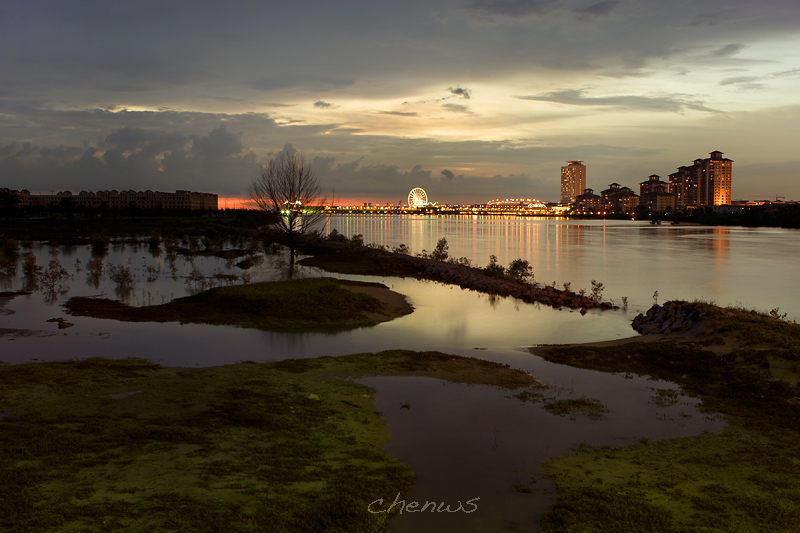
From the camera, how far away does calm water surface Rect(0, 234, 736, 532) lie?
8.01 m

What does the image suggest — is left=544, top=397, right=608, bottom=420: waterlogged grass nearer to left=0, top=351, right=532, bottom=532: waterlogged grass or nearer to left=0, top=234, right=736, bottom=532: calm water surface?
left=0, top=234, right=736, bottom=532: calm water surface

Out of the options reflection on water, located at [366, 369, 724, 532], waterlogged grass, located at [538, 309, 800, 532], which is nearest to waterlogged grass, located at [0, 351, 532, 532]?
reflection on water, located at [366, 369, 724, 532]

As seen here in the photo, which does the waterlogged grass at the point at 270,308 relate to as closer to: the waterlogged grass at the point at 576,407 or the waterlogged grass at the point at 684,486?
the waterlogged grass at the point at 576,407

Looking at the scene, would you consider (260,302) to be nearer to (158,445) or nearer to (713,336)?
(158,445)

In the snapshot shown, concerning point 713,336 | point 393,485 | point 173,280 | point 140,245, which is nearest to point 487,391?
point 393,485

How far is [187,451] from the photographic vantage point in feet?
26.2

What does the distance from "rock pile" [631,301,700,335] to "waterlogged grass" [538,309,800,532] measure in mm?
3837

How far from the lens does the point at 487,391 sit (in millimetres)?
12258

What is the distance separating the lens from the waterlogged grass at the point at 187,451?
6.31 meters

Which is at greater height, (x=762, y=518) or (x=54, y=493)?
(x=54, y=493)

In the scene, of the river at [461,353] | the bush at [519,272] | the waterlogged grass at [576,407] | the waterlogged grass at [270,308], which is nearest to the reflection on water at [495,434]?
the river at [461,353]

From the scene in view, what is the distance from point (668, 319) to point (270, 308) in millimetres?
14053

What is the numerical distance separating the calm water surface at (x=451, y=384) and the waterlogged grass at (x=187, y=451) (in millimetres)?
736

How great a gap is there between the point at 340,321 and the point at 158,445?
12.1 meters
